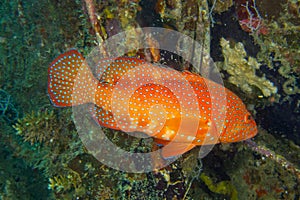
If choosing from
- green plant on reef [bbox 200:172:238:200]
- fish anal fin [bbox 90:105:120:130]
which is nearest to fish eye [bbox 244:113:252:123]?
green plant on reef [bbox 200:172:238:200]

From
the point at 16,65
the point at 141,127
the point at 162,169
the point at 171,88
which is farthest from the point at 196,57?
the point at 16,65

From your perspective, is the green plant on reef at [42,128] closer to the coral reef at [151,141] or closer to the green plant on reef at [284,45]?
the coral reef at [151,141]

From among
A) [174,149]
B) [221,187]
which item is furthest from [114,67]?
[221,187]

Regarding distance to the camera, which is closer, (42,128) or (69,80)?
(69,80)

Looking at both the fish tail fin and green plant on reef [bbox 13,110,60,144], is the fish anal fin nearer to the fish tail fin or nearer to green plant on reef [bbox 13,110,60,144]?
the fish tail fin

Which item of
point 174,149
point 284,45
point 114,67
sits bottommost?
point 174,149

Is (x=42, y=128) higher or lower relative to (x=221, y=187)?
higher

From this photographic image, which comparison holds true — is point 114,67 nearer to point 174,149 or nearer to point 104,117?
point 104,117

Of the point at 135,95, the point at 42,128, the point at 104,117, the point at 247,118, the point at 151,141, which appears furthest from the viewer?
the point at 42,128
